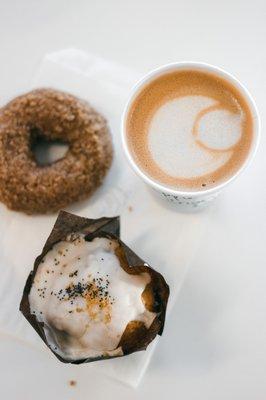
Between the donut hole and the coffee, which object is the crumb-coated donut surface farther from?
the coffee

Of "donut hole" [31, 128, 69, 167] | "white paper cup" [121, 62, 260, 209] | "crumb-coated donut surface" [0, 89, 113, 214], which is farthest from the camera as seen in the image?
"donut hole" [31, 128, 69, 167]

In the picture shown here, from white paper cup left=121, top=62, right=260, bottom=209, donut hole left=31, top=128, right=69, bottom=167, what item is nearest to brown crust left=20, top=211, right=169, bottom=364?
white paper cup left=121, top=62, right=260, bottom=209

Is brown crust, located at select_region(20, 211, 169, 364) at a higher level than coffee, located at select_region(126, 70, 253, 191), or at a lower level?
lower

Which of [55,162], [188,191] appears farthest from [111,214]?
[188,191]

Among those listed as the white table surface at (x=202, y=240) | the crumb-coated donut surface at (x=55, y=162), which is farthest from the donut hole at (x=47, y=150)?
the white table surface at (x=202, y=240)

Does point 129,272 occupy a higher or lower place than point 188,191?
lower

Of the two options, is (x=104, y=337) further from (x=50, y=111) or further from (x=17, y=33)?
(x=17, y=33)

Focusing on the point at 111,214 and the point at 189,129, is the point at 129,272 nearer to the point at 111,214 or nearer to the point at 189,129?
the point at 111,214
